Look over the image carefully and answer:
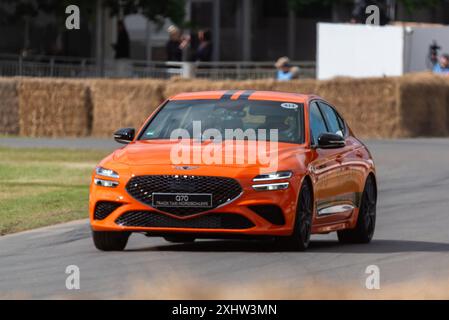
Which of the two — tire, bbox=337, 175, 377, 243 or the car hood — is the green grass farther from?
tire, bbox=337, 175, 377, 243

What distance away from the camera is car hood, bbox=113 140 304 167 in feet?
44.9

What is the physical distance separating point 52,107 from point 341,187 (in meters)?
19.6

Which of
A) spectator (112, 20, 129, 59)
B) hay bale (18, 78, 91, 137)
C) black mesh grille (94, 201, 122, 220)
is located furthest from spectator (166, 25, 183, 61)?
black mesh grille (94, 201, 122, 220)

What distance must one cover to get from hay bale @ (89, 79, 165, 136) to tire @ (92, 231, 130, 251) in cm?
1990

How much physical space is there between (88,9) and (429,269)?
1240 inches

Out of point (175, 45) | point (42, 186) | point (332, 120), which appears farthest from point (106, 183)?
point (175, 45)

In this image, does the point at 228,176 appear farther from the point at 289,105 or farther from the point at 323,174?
the point at 289,105

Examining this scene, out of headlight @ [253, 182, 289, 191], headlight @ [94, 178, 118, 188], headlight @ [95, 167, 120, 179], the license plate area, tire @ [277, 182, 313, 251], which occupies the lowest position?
tire @ [277, 182, 313, 251]

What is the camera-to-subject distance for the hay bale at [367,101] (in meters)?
34.2

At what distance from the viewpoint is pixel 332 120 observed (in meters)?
16.0
